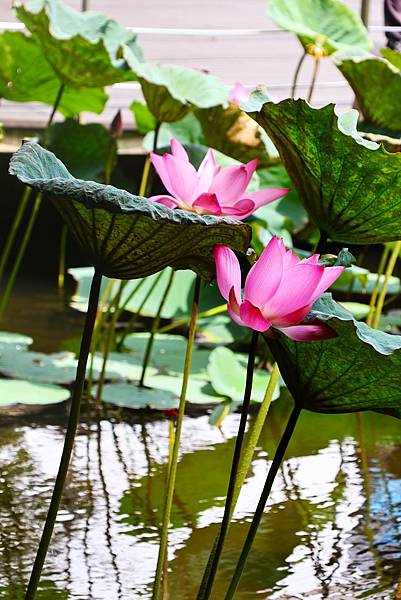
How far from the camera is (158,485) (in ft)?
5.31

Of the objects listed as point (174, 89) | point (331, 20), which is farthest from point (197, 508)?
point (331, 20)

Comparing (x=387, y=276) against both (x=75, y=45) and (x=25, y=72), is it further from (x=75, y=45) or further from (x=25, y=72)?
(x=25, y=72)

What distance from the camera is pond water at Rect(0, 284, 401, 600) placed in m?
1.28

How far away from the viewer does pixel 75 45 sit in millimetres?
2111

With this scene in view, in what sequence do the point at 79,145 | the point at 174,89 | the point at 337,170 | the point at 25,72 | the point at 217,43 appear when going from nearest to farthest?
1. the point at 337,170
2. the point at 174,89
3. the point at 25,72
4. the point at 79,145
5. the point at 217,43

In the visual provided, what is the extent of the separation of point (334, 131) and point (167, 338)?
1.64 metres

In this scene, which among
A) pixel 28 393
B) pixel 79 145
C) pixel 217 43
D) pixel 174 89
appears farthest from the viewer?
pixel 217 43

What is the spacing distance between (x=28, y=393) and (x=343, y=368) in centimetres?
122

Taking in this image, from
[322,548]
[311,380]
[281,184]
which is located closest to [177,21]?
[281,184]

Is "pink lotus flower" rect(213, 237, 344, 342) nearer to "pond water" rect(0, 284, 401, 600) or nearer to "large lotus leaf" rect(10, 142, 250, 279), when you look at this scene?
"large lotus leaf" rect(10, 142, 250, 279)

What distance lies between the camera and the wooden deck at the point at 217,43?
5422 millimetres

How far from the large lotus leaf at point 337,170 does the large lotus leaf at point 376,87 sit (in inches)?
30.2

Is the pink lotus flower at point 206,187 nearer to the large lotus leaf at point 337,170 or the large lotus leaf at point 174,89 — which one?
the large lotus leaf at point 337,170

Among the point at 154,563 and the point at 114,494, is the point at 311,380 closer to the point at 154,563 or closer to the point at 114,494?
the point at 154,563
